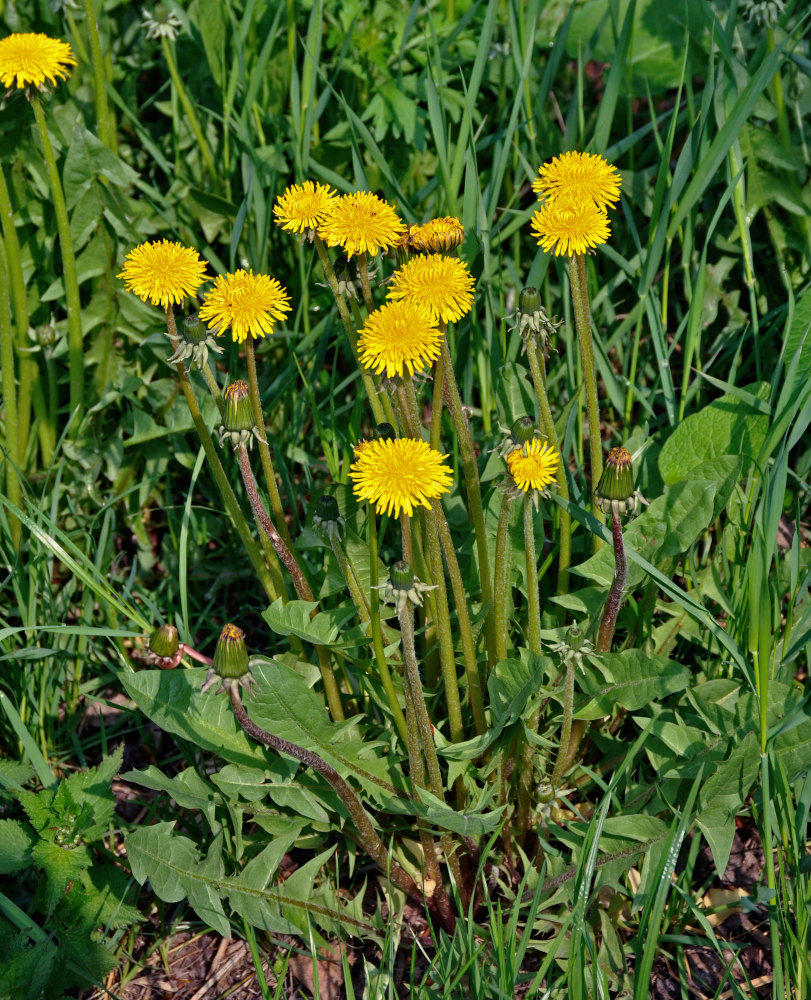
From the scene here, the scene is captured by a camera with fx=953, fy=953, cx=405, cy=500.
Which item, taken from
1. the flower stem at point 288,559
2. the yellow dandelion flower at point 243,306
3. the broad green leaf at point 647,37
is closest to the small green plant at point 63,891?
the flower stem at point 288,559

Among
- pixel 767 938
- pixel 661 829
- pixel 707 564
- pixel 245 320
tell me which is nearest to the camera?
pixel 245 320

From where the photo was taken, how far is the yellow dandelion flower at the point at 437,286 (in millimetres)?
1608

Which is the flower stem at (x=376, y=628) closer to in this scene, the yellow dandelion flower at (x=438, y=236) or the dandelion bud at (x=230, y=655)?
the dandelion bud at (x=230, y=655)

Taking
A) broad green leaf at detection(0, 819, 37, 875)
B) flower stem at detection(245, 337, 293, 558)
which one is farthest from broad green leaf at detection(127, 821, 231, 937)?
flower stem at detection(245, 337, 293, 558)

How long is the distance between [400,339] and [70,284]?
4.73ft

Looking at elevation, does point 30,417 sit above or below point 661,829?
above

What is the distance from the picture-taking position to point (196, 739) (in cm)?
192

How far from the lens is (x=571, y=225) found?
177 cm

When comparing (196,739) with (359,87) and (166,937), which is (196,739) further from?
(359,87)

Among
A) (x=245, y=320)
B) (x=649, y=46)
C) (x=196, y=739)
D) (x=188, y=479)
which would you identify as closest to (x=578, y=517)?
(x=245, y=320)

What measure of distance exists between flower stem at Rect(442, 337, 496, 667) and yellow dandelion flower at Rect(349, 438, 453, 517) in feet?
0.77

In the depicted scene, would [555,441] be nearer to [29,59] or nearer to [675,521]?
[675,521]

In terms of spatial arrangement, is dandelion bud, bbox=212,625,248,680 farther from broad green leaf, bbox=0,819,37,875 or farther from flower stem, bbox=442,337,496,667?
broad green leaf, bbox=0,819,37,875

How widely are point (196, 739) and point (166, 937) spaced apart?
0.54m
